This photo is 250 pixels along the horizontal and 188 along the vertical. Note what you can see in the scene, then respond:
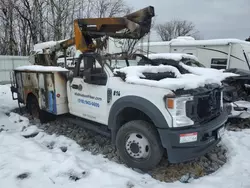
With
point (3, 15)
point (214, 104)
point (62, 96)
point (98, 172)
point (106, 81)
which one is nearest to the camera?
point (98, 172)

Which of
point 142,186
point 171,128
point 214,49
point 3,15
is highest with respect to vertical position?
point 3,15

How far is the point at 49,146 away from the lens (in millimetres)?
4512

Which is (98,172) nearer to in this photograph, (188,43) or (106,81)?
(106,81)

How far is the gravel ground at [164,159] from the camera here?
3.44 meters

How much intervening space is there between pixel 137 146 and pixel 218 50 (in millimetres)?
8095

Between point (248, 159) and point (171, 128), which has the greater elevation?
point (171, 128)

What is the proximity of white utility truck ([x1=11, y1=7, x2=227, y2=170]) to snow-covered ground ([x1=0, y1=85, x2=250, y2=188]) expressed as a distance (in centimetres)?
35

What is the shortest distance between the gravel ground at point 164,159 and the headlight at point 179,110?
85 centimetres

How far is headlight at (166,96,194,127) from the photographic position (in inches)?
123

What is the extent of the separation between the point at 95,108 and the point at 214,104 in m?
2.13

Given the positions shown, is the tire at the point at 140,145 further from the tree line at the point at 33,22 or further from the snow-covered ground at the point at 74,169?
the tree line at the point at 33,22

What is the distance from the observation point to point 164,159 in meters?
3.90

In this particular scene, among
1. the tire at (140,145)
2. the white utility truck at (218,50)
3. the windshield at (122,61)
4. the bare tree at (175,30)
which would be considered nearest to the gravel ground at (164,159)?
the tire at (140,145)

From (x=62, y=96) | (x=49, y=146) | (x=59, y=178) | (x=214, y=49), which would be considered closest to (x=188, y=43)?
(x=214, y=49)
